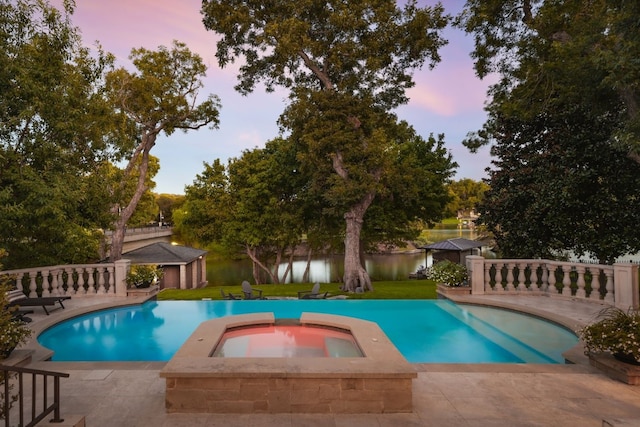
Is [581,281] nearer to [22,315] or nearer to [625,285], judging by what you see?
[625,285]

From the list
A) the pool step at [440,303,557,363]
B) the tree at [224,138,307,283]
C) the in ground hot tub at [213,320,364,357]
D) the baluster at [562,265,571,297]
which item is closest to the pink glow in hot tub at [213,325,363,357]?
the in ground hot tub at [213,320,364,357]

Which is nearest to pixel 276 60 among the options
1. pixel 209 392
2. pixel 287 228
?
pixel 287 228

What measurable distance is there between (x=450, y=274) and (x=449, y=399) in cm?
856

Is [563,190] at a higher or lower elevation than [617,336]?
higher

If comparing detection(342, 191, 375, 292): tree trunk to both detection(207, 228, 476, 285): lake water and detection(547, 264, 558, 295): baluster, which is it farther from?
detection(207, 228, 476, 285): lake water

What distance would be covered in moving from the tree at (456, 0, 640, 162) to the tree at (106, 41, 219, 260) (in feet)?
54.1

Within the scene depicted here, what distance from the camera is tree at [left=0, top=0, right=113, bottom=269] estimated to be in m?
11.3

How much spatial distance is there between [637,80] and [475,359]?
26.2 ft

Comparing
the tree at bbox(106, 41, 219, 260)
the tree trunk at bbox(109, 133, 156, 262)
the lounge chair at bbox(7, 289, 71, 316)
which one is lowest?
the lounge chair at bbox(7, 289, 71, 316)

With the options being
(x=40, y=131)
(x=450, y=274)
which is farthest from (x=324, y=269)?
(x=40, y=131)

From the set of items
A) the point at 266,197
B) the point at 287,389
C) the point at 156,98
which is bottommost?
the point at 287,389

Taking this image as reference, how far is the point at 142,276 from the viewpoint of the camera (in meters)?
14.0

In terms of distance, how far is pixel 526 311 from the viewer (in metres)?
10.8

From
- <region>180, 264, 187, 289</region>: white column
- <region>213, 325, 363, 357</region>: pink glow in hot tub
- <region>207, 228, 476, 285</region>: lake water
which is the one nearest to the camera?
<region>213, 325, 363, 357</region>: pink glow in hot tub
